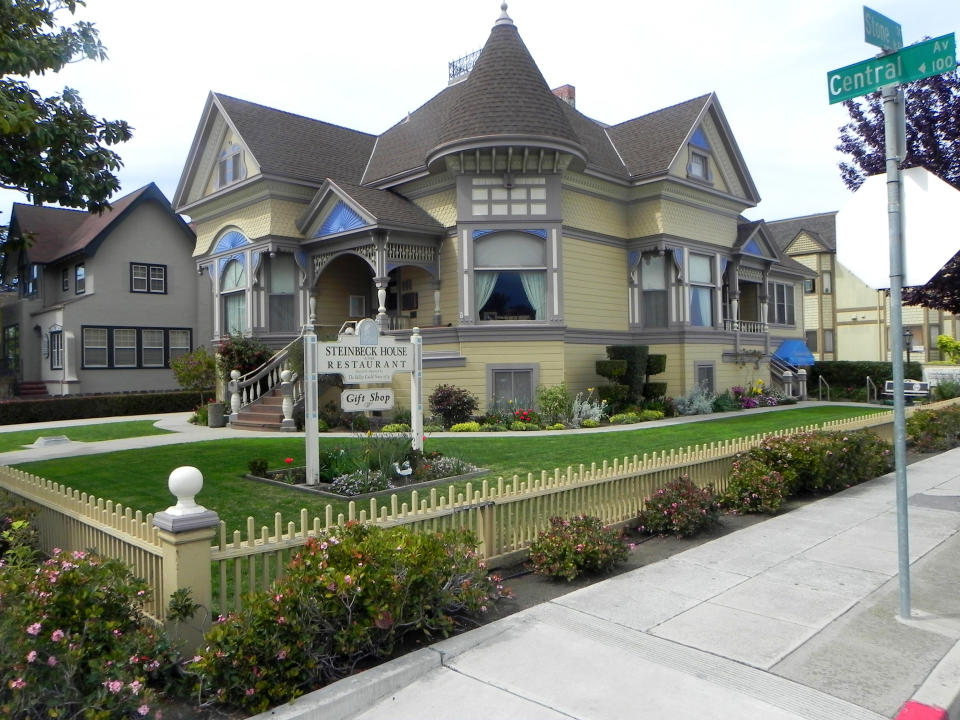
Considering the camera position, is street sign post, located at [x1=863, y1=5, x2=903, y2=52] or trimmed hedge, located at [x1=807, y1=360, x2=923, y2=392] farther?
trimmed hedge, located at [x1=807, y1=360, x2=923, y2=392]

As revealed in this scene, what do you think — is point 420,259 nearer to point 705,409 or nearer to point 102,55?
point 705,409

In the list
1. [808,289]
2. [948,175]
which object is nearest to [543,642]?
[948,175]

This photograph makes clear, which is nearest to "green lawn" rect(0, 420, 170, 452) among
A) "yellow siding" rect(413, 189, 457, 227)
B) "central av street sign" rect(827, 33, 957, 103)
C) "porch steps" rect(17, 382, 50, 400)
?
"yellow siding" rect(413, 189, 457, 227)

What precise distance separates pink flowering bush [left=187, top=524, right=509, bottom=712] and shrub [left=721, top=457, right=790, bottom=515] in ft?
16.1

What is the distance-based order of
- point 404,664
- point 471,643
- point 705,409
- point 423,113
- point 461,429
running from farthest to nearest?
1. point 423,113
2. point 705,409
3. point 461,429
4. point 471,643
5. point 404,664

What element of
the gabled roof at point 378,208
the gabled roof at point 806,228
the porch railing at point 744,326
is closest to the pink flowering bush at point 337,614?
the gabled roof at point 378,208

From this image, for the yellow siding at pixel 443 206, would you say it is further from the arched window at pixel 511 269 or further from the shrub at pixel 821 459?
the shrub at pixel 821 459

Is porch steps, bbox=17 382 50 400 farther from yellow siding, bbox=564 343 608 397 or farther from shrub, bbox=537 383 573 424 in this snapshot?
yellow siding, bbox=564 343 608 397

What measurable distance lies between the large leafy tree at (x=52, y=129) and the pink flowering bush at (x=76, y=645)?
249 inches

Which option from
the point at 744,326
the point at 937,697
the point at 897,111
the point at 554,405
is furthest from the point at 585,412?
the point at 937,697

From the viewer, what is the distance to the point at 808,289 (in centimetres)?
4766

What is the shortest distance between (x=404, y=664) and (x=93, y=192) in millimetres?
7933

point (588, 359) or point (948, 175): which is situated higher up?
point (948, 175)

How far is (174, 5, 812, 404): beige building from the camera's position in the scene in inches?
776
